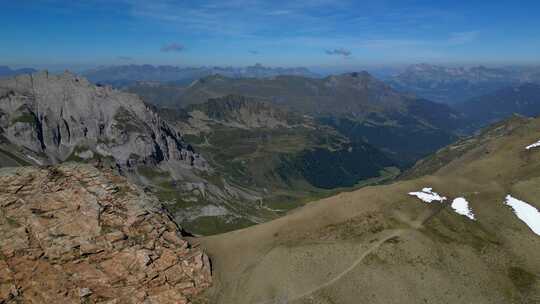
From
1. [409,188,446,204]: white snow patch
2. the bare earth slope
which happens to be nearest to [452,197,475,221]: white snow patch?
the bare earth slope

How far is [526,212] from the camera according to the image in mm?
87312

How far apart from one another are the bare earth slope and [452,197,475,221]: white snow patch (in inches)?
52.5

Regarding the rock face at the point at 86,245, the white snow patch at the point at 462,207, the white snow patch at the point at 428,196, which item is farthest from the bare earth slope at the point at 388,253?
the rock face at the point at 86,245

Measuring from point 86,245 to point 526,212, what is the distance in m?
86.7

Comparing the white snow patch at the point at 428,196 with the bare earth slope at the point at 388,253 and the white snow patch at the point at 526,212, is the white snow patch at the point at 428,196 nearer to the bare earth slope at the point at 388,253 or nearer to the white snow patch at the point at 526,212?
the bare earth slope at the point at 388,253

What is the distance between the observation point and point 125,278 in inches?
2874

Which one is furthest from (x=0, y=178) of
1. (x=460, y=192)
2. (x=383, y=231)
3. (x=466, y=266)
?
(x=460, y=192)

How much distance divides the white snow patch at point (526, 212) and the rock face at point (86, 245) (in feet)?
209

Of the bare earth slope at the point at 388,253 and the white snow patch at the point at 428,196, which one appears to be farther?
the white snow patch at the point at 428,196

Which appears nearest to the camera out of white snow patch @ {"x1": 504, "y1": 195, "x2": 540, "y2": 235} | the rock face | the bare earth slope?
the bare earth slope

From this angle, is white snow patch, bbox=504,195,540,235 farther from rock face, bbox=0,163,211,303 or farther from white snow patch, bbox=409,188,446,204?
rock face, bbox=0,163,211,303

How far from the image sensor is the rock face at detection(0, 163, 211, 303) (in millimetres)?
69419

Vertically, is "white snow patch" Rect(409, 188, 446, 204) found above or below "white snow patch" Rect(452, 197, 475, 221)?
above

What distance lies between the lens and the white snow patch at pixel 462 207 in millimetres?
87938
